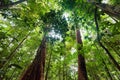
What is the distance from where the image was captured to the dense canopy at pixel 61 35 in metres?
5.92

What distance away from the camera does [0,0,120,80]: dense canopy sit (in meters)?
5.92

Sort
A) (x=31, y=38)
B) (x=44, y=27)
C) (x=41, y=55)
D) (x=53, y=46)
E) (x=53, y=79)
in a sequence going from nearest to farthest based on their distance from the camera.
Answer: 1. (x=41, y=55)
2. (x=44, y=27)
3. (x=53, y=46)
4. (x=31, y=38)
5. (x=53, y=79)

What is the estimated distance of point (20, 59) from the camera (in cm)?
1591

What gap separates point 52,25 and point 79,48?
5.67 m

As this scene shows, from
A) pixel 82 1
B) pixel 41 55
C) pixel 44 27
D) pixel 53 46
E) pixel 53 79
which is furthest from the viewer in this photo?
pixel 53 79

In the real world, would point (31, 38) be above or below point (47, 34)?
below

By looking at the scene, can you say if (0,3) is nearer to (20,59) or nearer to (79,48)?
(79,48)

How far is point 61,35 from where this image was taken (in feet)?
41.3

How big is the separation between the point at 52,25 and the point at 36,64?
5848 mm

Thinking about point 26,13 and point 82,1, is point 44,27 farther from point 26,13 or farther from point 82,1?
point 82,1

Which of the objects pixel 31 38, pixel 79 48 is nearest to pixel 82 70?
pixel 79 48

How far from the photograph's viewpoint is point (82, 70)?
639 centimetres

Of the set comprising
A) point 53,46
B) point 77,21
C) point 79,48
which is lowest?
point 53,46

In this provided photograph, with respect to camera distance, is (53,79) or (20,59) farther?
(53,79)
